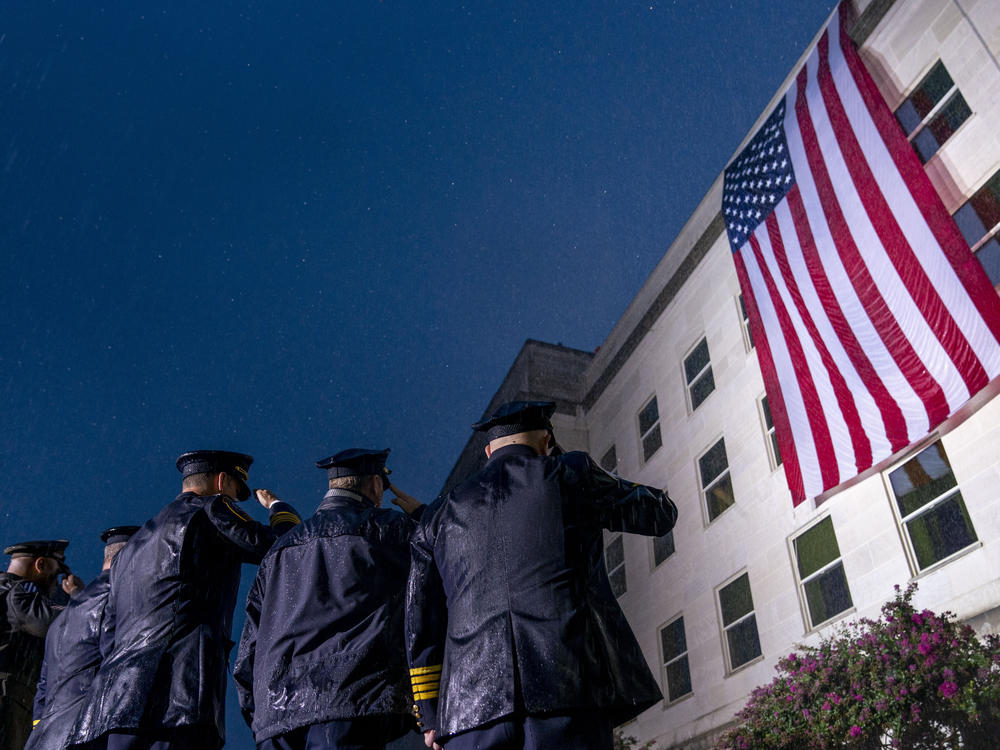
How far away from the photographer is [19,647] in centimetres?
733

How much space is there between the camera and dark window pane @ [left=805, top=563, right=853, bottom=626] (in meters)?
14.3

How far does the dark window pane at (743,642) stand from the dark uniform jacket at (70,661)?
45.2 ft

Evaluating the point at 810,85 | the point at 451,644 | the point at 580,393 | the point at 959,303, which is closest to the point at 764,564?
the point at 959,303

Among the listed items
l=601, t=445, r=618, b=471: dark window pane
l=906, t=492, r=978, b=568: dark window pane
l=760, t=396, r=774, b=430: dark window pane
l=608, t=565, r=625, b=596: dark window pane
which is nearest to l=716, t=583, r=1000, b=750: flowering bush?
l=906, t=492, r=978, b=568: dark window pane

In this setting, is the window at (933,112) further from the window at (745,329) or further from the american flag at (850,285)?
the window at (745,329)

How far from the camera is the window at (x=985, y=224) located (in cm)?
1256

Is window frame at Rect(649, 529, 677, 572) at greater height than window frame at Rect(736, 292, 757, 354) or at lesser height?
lesser

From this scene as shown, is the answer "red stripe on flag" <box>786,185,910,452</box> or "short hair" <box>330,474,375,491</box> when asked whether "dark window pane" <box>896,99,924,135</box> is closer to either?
"red stripe on flag" <box>786,185,910,452</box>

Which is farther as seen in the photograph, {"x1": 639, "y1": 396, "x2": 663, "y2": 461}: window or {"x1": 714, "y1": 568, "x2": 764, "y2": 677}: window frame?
{"x1": 639, "y1": 396, "x2": 663, "y2": 461}: window

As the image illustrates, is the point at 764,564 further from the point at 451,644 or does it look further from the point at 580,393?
the point at 451,644

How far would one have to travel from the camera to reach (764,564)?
16.7m

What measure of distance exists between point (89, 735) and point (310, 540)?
5.22 feet

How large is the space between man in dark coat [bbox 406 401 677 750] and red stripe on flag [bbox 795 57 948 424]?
8.82 metres

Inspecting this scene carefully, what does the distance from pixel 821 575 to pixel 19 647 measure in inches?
499
